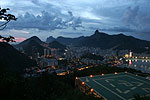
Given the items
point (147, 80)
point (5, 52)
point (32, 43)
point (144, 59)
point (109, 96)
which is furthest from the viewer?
point (32, 43)

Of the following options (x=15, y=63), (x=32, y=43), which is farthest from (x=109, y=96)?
(x=32, y=43)

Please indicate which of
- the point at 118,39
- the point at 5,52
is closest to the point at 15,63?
the point at 5,52

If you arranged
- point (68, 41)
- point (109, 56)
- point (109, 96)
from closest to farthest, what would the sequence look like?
1. point (109, 96)
2. point (109, 56)
3. point (68, 41)

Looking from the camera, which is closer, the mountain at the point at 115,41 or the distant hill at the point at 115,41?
the distant hill at the point at 115,41

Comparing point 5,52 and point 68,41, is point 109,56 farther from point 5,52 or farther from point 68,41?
point 68,41

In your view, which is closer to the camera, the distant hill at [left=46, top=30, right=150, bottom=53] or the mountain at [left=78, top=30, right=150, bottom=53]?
the distant hill at [left=46, top=30, right=150, bottom=53]

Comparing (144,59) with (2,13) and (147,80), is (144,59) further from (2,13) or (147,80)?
(2,13)

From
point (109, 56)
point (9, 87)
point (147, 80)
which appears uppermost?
point (9, 87)

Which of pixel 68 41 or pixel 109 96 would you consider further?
pixel 68 41

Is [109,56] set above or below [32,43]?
below
